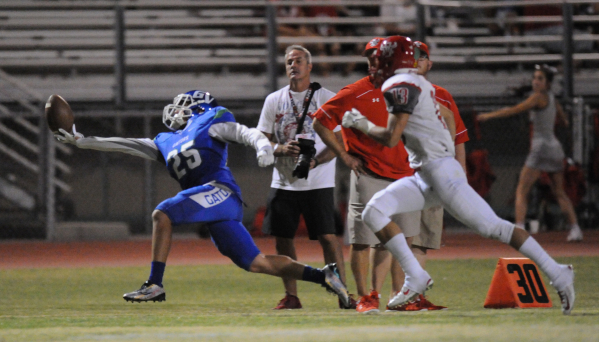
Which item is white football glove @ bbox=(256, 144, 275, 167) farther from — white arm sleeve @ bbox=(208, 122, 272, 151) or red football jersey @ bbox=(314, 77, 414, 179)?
red football jersey @ bbox=(314, 77, 414, 179)

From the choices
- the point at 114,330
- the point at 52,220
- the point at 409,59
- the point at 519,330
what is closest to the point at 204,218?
the point at 114,330

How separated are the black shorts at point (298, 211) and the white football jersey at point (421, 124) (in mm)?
1435

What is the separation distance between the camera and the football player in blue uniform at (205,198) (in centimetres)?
629

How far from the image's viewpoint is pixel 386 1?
16391 mm

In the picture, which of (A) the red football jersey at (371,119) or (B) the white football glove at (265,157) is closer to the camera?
(B) the white football glove at (265,157)

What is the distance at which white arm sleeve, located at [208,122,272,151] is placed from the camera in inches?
235

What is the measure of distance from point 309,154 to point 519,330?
239cm

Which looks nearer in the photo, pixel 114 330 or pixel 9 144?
pixel 114 330

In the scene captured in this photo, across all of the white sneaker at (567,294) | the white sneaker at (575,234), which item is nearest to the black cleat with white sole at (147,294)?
the white sneaker at (567,294)

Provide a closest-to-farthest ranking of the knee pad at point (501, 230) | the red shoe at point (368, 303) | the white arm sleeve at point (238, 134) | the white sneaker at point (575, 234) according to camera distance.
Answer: the knee pad at point (501, 230)
the white arm sleeve at point (238, 134)
the red shoe at point (368, 303)
the white sneaker at point (575, 234)

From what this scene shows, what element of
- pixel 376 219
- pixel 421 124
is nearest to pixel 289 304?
pixel 376 219

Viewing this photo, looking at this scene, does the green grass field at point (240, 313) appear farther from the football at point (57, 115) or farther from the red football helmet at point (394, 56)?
the red football helmet at point (394, 56)

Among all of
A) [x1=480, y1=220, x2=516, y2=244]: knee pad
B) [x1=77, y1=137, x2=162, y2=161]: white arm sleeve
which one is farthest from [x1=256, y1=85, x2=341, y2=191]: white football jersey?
[x1=480, y1=220, x2=516, y2=244]: knee pad

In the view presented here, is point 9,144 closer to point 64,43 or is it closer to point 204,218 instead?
point 64,43
